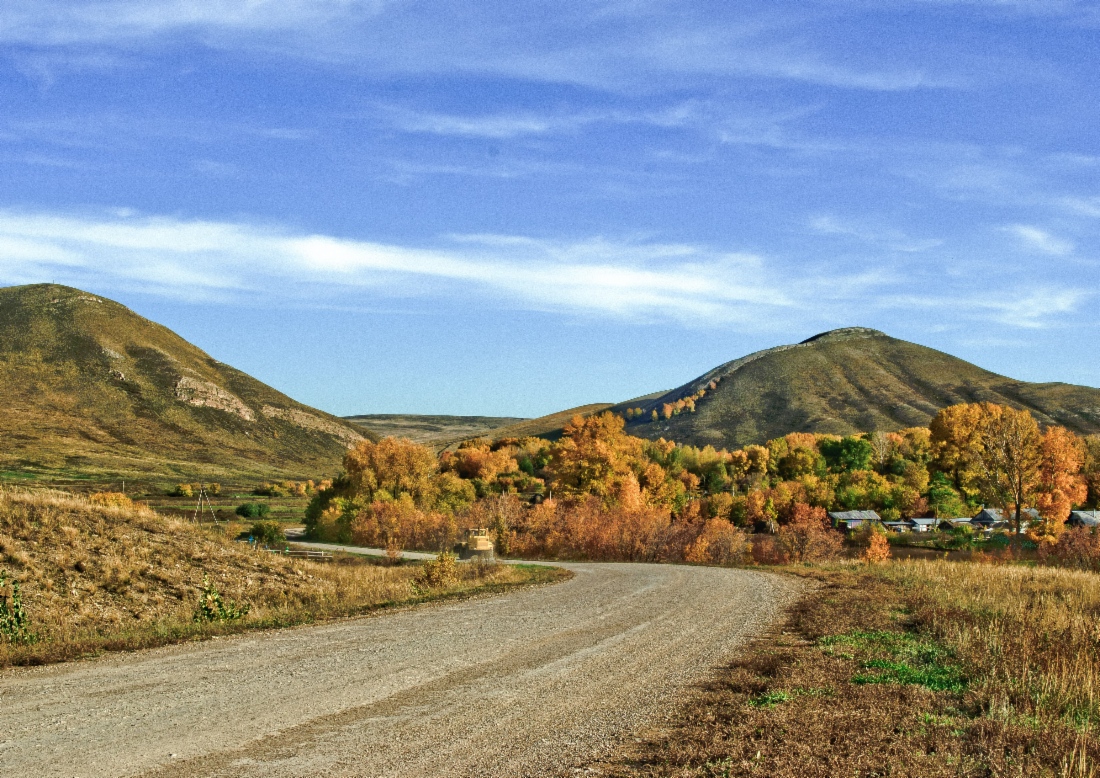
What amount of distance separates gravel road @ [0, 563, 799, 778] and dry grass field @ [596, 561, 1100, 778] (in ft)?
3.27

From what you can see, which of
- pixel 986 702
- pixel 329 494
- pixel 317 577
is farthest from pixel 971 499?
pixel 986 702

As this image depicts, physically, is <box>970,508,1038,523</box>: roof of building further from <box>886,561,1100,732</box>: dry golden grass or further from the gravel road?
the gravel road

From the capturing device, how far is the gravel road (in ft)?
30.6

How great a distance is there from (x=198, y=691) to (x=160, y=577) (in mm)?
15082

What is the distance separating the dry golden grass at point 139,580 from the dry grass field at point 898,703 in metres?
11.7

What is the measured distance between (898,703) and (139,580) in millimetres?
21995

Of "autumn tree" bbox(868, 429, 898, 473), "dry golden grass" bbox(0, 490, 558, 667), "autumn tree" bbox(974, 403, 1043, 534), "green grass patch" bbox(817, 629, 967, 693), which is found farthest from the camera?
"autumn tree" bbox(868, 429, 898, 473)

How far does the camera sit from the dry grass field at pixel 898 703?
878 cm

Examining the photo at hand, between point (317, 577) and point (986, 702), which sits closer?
point (986, 702)

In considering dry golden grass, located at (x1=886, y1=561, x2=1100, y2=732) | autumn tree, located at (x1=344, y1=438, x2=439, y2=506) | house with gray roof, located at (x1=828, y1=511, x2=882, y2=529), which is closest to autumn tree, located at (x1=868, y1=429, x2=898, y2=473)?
house with gray roof, located at (x1=828, y1=511, x2=882, y2=529)

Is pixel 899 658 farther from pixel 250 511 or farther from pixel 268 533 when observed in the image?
pixel 250 511

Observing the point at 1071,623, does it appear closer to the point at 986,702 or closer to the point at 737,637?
the point at 737,637

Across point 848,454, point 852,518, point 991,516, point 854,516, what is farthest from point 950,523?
point 848,454

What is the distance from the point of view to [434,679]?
13875 mm
